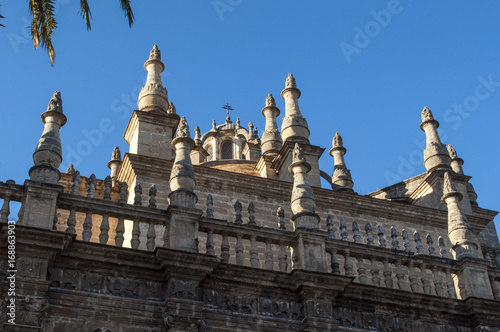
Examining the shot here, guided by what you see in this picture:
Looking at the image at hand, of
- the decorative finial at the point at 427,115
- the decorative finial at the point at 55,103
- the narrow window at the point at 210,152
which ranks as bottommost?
the decorative finial at the point at 55,103

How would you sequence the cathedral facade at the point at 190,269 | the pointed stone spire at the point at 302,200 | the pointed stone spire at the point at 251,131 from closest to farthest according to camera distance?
the cathedral facade at the point at 190,269
the pointed stone spire at the point at 302,200
the pointed stone spire at the point at 251,131

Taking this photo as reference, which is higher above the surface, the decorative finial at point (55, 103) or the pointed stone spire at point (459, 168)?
the pointed stone spire at point (459, 168)

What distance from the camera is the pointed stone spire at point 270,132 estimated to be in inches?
883

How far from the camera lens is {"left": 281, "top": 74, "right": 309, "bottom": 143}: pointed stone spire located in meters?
20.7

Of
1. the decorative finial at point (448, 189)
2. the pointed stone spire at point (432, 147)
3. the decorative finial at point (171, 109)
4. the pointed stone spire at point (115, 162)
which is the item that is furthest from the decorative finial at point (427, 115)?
the pointed stone spire at point (115, 162)

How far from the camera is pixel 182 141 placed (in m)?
14.3

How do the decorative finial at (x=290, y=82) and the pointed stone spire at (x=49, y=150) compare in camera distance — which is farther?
the decorative finial at (x=290, y=82)

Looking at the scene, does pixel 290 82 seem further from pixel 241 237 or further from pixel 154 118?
pixel 241 237

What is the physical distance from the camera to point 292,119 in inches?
829

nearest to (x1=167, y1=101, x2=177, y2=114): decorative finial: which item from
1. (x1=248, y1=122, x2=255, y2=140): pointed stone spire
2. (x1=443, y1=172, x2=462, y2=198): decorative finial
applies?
(x1=443, y1=172, x2=462, y2=198): decorative finial

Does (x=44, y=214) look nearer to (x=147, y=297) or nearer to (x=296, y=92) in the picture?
(x=147, y=297)

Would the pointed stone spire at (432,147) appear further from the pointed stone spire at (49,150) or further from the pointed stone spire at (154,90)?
the pointed stone spire at (49,150)

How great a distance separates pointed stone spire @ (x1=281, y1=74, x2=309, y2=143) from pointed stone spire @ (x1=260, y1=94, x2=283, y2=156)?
42.8 inches

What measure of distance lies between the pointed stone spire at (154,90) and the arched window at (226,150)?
16.5 metres
